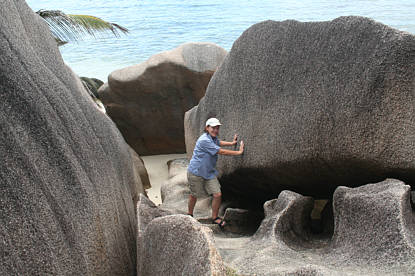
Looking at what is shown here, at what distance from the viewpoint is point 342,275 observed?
226 cm

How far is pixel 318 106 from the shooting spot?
3650 millimetres

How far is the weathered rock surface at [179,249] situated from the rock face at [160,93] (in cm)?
570

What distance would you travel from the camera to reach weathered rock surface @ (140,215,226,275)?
2084mm

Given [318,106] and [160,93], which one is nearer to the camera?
[318,106]

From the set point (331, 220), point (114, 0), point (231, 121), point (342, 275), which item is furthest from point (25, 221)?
point (114, 0)

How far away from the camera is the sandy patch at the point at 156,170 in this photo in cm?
772

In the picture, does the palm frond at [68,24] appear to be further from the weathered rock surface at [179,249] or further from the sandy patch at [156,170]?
the weathered rock surface at [179,249]

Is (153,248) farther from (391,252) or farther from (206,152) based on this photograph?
(206,152)

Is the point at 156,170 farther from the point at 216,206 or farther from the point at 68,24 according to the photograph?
the point at 216,206

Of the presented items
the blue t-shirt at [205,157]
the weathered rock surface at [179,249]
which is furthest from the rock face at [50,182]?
the blue t-shirt at [205,157]

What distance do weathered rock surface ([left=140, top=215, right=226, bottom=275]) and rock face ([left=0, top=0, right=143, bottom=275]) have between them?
1.14ft

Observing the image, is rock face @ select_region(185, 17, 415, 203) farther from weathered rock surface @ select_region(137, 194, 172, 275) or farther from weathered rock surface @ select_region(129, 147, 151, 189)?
weathered rock surface @ select_region(129, 147, 151, 189)

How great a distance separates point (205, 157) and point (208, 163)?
0.07 m

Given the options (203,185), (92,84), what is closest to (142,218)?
(203,185)
